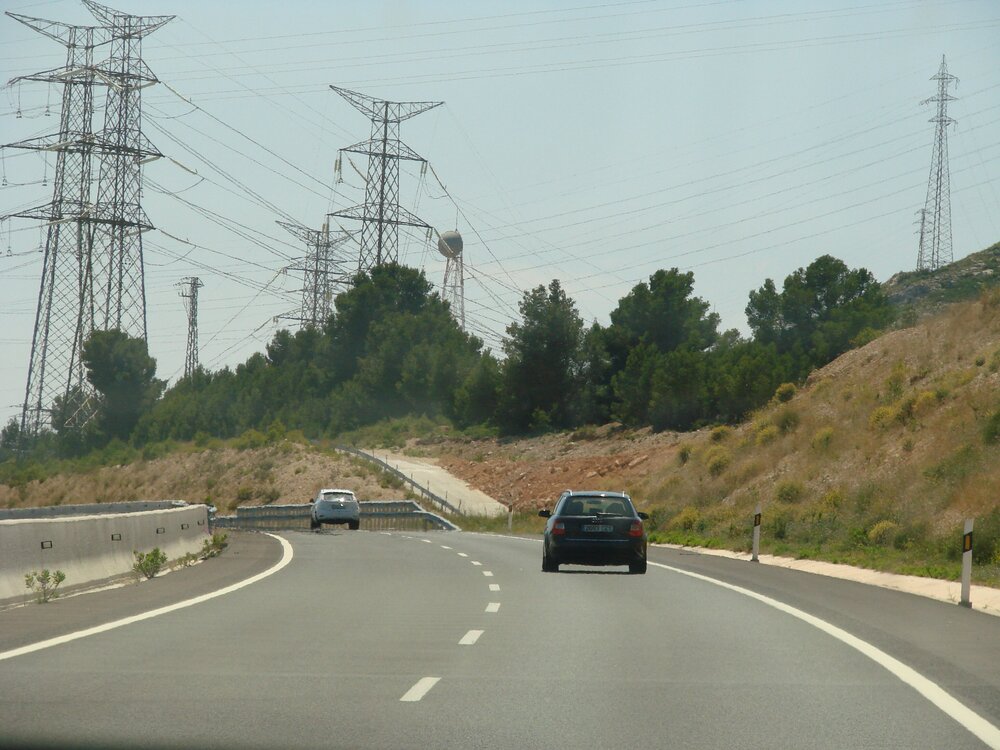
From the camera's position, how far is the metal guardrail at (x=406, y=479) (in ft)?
240

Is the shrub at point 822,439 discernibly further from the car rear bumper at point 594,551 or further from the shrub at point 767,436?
the car rear bumper at point 594,551

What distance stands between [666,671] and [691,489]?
45203 mm

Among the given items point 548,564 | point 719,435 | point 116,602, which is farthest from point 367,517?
point 116,602

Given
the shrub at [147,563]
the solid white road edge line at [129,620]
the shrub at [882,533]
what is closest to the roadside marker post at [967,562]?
the solid white road edge line at [129,620]

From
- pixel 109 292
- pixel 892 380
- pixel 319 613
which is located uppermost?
pixel 109 292

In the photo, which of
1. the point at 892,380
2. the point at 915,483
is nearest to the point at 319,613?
the point at 915,483

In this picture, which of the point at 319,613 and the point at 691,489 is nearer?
the point at 319,613

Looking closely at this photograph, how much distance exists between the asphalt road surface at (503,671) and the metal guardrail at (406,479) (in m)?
52.9

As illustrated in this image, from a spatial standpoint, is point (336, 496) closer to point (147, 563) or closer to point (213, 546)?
point (213, 546)

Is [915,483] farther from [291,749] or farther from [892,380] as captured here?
[291,749]

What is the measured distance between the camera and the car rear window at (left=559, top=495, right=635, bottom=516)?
25125 millimetres

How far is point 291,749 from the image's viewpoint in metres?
7.69

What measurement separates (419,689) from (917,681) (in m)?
3.76

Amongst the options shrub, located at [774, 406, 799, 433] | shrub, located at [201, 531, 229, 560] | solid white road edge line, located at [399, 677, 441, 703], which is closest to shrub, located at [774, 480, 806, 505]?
shrub, located at [774, 406, 799, 433]
